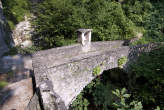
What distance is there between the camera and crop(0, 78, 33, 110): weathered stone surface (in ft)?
12.7

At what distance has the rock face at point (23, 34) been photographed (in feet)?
34.8

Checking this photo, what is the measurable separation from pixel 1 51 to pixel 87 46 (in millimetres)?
6749

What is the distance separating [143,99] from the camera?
4340 millimetres

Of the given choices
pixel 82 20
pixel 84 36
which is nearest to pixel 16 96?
pixel 84 36

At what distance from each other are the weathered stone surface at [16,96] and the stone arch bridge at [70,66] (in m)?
0.69

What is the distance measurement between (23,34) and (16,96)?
8037 millimetres

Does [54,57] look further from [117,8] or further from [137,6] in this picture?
[137,6]

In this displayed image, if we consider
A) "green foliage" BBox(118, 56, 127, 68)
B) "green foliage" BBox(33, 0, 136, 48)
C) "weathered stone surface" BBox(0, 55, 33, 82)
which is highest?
"green foliage" BBox(33, 0, 136, 48)

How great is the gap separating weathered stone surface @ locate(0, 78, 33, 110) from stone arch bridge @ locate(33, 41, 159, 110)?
69 centimetres

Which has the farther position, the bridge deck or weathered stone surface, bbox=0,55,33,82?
weathered stone surface, bbox=0,55,33,82

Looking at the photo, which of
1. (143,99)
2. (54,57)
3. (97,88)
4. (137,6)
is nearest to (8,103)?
(54,57)

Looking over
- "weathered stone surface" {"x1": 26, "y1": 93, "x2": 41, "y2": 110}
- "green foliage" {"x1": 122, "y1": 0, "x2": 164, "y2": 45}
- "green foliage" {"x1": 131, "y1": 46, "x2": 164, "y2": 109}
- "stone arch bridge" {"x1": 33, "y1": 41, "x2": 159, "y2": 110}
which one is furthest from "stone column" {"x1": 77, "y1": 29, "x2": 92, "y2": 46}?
"green foliage" {"x1": 122, "y1": 0, "x2": 164, "y2": 45}

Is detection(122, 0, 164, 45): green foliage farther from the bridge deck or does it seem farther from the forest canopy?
the bridge deck

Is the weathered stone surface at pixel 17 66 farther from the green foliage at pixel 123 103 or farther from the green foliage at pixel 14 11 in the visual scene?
the green foliage at pixel 123 103
